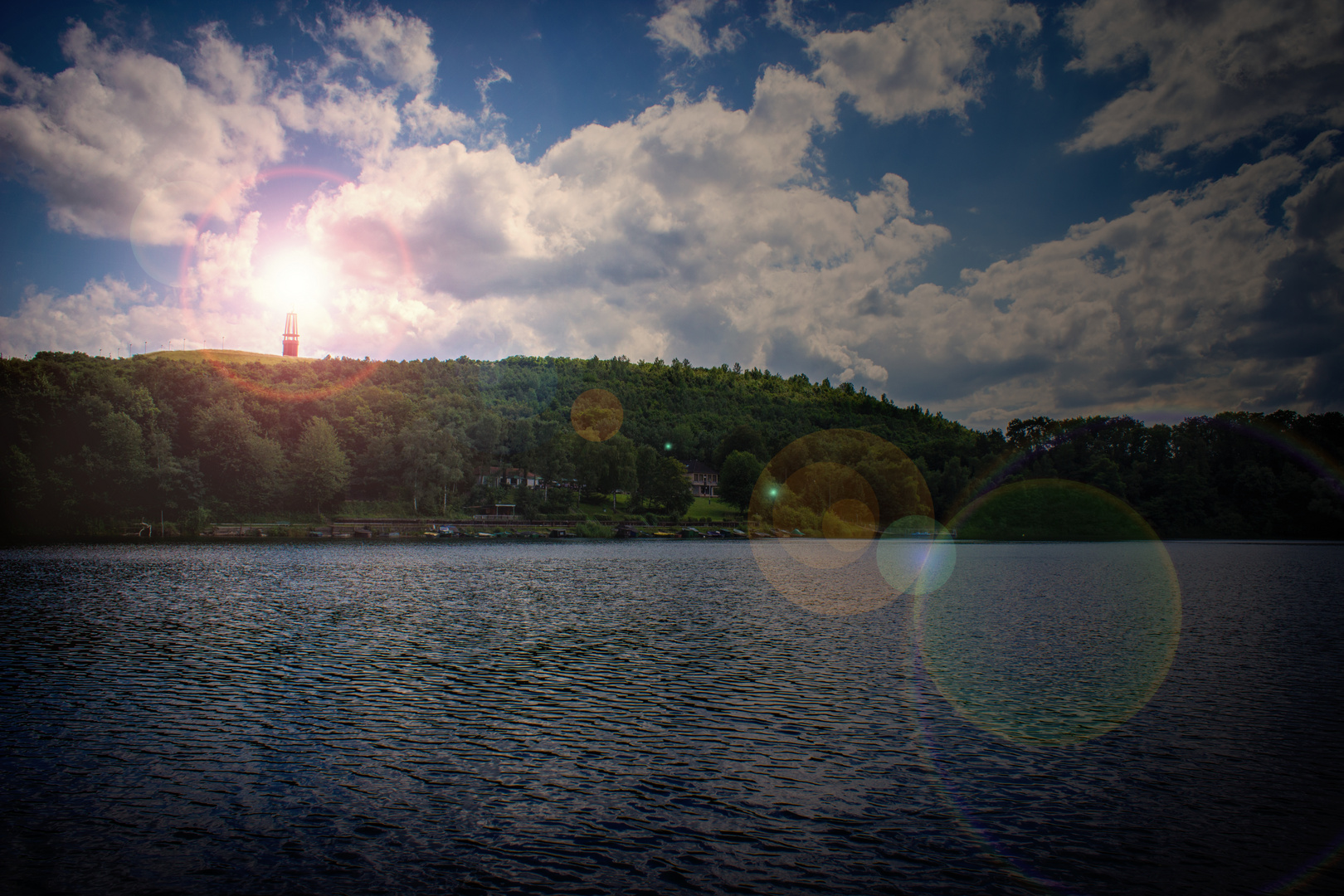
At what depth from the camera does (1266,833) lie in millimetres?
11312

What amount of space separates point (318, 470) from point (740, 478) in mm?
85639

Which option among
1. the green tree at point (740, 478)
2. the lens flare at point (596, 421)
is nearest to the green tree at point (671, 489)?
the green tree at point (740, 478)

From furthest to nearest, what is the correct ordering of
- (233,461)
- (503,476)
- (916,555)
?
(503,476) → (233,461) → (916,555)

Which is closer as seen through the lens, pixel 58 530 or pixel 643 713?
pixel 643 713

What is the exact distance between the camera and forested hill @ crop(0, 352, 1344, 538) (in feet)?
363

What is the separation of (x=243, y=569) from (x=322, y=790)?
182ft

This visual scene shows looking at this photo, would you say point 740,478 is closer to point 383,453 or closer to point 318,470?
point 383,453

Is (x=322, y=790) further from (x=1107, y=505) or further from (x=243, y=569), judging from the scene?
(x=1107, y=505)

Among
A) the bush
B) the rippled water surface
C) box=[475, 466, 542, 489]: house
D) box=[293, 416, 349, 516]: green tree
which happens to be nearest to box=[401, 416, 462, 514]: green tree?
box=[293, 416, 349, 516]: green tree

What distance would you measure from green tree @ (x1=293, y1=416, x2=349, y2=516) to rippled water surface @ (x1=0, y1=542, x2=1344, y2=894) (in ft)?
330

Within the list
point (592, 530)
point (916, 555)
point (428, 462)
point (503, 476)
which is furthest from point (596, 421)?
→ point (916, 555)

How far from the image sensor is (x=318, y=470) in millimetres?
129125

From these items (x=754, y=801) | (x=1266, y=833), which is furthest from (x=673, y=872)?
(x=1266, y=833)

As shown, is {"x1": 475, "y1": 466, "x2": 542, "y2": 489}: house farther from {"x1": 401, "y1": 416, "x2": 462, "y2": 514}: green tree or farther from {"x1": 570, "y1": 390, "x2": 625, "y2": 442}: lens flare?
{"x1": 570, "y1": 390, "x2": 625, "y2": 442}: lens flare
